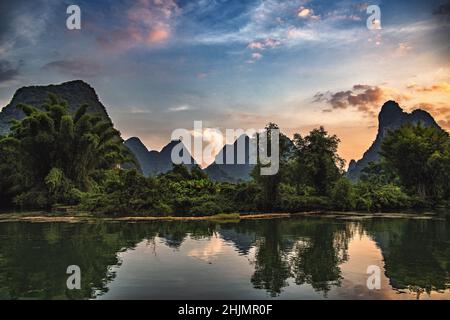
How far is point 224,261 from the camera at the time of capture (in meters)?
9.96

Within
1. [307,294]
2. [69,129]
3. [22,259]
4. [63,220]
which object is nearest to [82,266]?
[22,259]

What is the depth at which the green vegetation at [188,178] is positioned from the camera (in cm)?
2119

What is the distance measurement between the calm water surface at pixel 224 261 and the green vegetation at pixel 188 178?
4550 mm

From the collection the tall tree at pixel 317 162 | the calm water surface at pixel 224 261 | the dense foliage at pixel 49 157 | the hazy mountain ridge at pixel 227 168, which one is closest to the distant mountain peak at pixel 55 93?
the hazy mountain ridge at pixel 227 168

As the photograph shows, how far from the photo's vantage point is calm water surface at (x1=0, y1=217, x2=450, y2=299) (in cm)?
729

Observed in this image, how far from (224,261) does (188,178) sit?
19588mm

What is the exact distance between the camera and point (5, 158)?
2916 cm

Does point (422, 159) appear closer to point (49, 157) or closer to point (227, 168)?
point (49, 157)

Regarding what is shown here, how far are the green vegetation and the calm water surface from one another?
455cm

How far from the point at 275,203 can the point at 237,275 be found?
47.6ft

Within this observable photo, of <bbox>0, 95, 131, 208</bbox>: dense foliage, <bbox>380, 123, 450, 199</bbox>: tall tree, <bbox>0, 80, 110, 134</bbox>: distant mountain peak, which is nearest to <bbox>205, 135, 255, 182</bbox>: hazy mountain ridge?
<bbox>380, 123, 450, 199</bbox>: tall tree

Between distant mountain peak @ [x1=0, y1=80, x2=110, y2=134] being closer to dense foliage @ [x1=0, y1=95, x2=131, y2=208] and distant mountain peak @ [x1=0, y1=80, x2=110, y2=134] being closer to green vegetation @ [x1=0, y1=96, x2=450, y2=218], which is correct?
dense foliage @ [x1=0, y1=95, x2=131, y2=208]

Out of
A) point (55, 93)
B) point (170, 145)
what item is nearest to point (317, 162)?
point (55, 93)

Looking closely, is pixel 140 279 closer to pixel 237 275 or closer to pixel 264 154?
pixel 237 275
